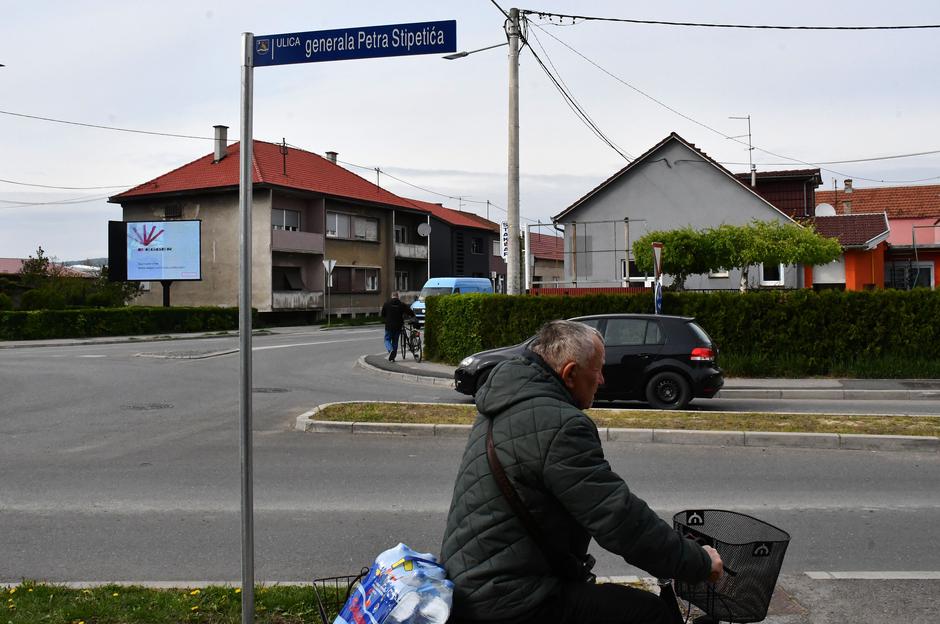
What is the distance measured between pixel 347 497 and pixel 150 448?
3.75 meters

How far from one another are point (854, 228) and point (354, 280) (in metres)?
30.2

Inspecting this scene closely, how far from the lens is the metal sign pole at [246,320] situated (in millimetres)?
3477

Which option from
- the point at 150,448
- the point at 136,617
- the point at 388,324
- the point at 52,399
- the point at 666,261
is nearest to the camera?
the point at 136,617

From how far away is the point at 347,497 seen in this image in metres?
7.81

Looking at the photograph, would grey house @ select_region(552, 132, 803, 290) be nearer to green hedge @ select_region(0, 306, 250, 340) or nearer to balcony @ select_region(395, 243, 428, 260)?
green hedge @ select_region(0, 306, 250, 340)

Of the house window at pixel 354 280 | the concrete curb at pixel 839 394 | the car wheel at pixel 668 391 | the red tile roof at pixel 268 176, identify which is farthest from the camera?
the house window at pixel 354 280

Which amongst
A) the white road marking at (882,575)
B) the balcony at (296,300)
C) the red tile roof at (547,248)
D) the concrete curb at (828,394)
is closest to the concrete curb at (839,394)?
the concrete curb at (828,394)

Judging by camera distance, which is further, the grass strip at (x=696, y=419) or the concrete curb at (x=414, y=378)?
the concrete curb at (x=414, y=378)

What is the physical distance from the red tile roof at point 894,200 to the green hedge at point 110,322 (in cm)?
3413

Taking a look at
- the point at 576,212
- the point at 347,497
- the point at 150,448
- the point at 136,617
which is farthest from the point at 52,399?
the point at 576,212

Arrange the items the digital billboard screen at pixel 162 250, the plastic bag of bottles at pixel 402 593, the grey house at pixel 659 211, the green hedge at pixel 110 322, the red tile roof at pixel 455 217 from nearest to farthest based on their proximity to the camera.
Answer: the plastic bag of bottles at pixel 402 593, the grey house at pixel 659 211, the green hedge at pixel 110 322, the digital billboard screen at pixel 162 250, the red tile roof at pixel 455 217

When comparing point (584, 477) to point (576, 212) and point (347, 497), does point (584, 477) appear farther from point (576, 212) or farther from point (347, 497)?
point (576, 212)

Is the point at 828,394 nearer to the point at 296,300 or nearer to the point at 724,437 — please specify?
the point at 724,437

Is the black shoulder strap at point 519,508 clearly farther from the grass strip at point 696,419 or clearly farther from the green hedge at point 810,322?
the green hedge at point 810,322
